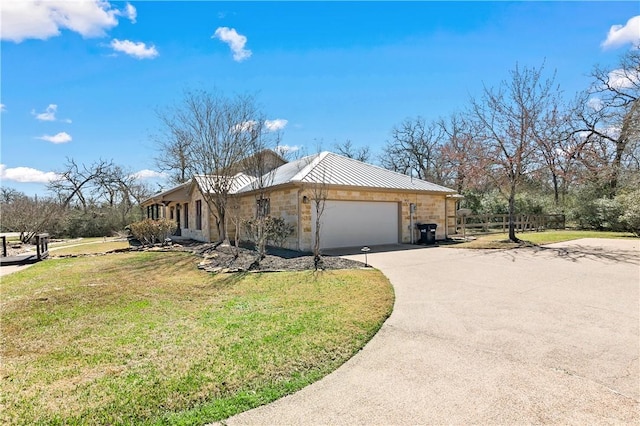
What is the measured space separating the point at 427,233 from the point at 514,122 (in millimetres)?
7356

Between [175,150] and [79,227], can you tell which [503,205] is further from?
[79,227]

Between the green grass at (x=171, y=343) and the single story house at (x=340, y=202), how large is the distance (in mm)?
5522

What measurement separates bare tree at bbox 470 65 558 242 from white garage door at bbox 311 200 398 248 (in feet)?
20.6

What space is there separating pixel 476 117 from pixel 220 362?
62.6ft

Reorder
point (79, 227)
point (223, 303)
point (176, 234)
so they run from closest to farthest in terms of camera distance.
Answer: point (223, 303), point (176, 234), point (79, 227)

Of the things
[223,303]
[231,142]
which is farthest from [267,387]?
[231,142]

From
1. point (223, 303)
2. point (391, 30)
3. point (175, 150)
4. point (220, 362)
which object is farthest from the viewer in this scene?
point (175, 150)

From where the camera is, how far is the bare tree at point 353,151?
40.5 metres

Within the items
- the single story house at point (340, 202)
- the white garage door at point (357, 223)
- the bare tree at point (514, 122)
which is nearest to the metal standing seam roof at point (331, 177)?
the single story house at point (340, 202)

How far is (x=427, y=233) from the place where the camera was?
16.4 m

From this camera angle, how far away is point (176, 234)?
25281 millimetres

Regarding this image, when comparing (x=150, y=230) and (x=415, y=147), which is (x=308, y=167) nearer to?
(x=150, y=230)

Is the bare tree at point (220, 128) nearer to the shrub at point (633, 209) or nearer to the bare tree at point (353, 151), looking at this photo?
the shrub at point (633, 209)

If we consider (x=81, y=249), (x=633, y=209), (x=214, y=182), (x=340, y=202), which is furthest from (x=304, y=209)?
(x=633, y=209)
